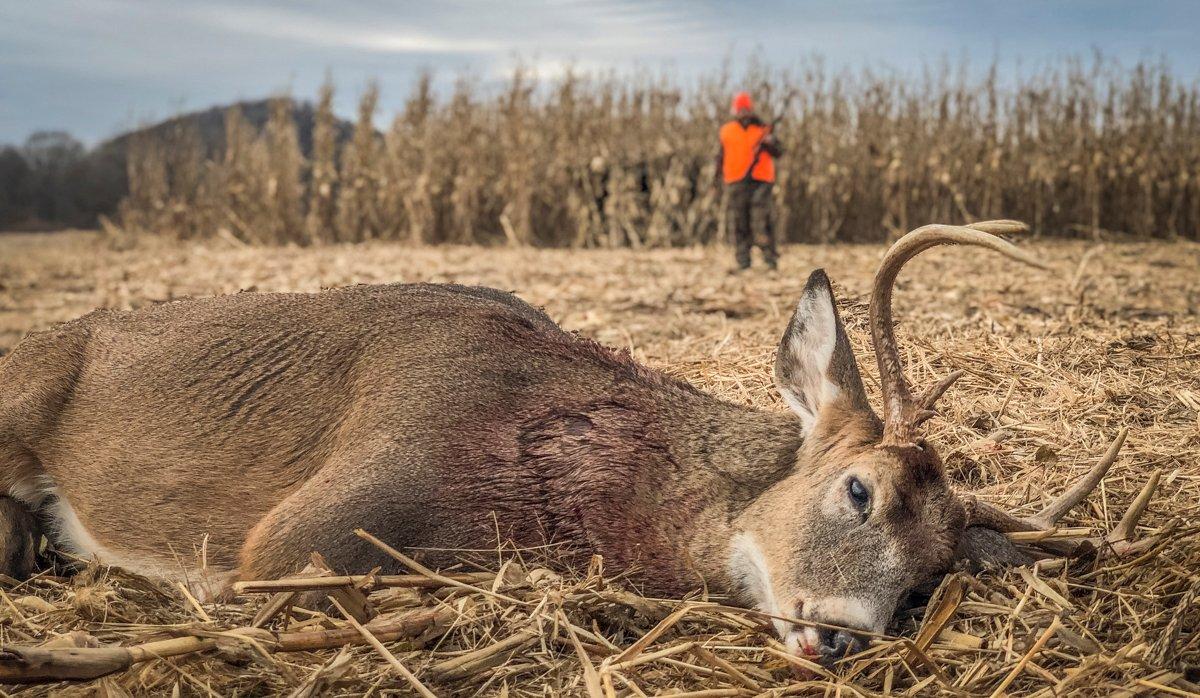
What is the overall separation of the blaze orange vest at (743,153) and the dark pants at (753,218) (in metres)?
0.12

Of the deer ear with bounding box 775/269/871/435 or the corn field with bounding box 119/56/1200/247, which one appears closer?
the deer ear with bounding box 775/269/871/435

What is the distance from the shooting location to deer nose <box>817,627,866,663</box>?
9.82 ft

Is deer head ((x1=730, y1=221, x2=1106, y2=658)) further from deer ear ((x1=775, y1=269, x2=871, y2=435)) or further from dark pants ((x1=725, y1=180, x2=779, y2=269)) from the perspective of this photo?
dark pants ((x1=725, y1=180, x2=779, y2=269))

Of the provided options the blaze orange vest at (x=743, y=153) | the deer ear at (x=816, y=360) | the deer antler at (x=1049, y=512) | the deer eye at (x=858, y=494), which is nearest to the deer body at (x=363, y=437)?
the deer ear at (x=816, y=360)

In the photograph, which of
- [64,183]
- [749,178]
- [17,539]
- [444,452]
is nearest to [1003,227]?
[444,452]

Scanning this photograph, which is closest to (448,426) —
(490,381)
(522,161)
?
(490,381)

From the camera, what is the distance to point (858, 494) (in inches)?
122

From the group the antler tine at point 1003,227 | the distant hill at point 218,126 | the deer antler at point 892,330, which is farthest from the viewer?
the distant hill at point 218,126

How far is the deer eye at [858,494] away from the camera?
309 centimetres

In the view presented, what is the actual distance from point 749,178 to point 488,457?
1072 centimetres

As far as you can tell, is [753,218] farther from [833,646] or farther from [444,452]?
[833,646]

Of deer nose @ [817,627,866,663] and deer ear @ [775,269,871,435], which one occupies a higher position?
deer ear @ [775,269,871,435]

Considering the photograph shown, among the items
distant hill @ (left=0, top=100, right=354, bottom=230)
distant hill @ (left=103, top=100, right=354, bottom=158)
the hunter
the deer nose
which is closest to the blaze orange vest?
the hunter

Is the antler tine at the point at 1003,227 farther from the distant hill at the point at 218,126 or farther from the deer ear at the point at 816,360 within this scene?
the distant hill at the point at 218,126
